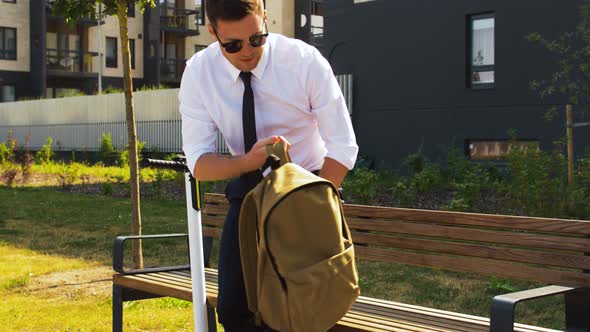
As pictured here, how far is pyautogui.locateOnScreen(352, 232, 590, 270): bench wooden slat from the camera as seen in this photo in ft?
12.1

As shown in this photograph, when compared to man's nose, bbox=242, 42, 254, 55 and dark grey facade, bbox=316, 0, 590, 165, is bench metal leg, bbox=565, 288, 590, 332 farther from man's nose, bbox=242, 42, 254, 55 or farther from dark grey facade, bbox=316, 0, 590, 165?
dark grey facade, bbox=316, 0, 590, 165

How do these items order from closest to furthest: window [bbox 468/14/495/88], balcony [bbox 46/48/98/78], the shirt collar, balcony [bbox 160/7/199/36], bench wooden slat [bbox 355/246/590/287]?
the shirt collar < bench wooden slat [bbox 355/246/590/287] < window [bbox 468/14/495/88] < balcony [bbox 46/48/98/78] < balcony [bbox 160/7/199/36]

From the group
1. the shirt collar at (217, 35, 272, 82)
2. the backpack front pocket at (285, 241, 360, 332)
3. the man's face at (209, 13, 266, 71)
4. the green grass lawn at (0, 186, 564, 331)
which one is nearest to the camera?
the backpack front pocket at (285, 241, 360, 332)

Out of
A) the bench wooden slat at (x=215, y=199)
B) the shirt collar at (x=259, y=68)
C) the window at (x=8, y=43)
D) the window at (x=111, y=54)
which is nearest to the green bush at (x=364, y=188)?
the bench wooden slat at (x=215, y=199)

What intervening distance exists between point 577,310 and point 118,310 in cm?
259

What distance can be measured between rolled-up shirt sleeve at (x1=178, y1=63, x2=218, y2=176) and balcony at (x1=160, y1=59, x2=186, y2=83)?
4535 cm

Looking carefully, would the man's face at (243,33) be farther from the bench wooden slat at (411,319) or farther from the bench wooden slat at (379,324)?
→ the bench wooden slat at (411,319)

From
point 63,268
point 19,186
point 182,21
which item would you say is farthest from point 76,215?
point 182,21

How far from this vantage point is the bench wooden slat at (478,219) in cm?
371

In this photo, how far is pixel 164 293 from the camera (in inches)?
182

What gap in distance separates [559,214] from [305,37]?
114 ft

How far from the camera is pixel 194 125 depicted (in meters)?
3.42

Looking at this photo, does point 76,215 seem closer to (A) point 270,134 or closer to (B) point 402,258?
(B) point 402,258

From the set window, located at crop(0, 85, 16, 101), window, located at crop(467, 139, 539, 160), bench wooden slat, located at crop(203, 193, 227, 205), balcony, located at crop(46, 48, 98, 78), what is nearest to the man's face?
bench wooden slat, located at crop(203, 193, 227, 205)
